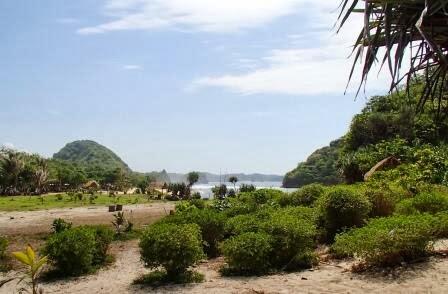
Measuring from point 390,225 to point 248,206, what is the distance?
26.9 feet

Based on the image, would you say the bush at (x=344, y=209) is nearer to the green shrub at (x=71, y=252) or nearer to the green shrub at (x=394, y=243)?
the green shrub at (x=394, y=243)

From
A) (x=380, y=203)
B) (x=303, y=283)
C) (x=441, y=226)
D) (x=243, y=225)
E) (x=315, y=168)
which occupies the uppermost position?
(x=315, y=168)

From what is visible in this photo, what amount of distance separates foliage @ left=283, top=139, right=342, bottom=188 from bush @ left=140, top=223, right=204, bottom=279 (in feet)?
243

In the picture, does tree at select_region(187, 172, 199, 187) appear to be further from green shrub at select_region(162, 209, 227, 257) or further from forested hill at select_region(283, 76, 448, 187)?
green shrub at select_region(162, 209, 227, 257)

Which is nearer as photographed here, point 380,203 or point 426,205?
point 426,205

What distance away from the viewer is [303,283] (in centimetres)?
940

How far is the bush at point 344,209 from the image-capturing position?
1311 cm

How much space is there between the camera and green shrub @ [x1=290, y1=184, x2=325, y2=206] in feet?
59.7

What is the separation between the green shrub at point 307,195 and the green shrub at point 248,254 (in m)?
7.50

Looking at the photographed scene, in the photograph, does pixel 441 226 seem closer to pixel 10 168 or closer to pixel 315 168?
pixel 10 168

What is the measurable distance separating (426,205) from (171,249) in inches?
272

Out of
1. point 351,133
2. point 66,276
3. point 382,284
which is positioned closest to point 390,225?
point 382,284

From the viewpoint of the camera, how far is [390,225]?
10.0m

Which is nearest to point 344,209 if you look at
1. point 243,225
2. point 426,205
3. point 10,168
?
point 426,205
